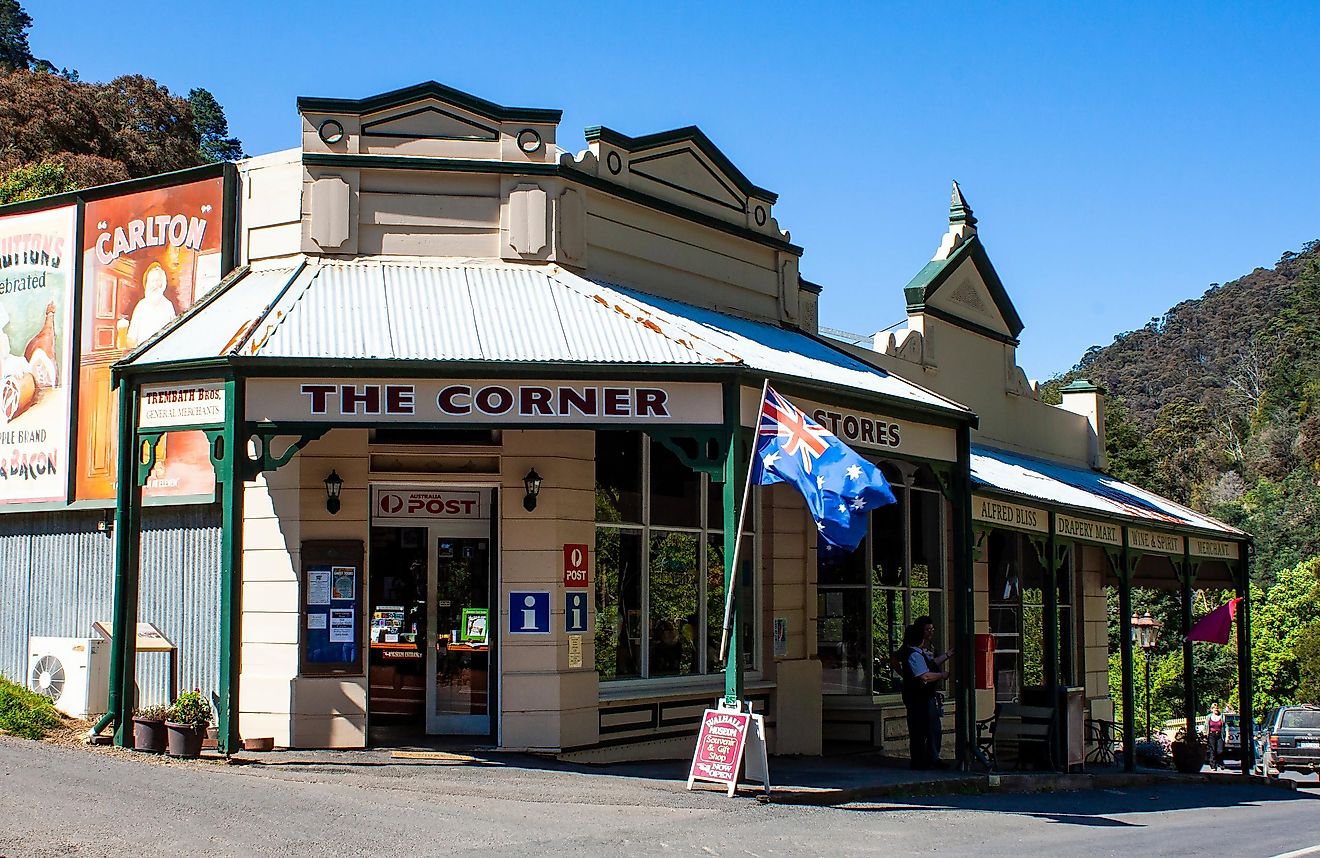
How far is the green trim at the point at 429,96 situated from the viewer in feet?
47.5

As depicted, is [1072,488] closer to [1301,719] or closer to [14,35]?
[1301,719]

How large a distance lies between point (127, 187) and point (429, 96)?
3616 millimetres

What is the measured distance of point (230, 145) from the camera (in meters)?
60.3

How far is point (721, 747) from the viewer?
1203 centimetres

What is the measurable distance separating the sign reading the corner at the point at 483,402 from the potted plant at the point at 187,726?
253 centimetres

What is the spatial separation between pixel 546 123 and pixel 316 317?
11.6 feet

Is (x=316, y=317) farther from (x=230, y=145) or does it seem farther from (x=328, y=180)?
(x=230, y=145)

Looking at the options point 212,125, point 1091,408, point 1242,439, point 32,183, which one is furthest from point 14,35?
point 1242,439

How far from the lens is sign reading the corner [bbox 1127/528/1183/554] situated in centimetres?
2136

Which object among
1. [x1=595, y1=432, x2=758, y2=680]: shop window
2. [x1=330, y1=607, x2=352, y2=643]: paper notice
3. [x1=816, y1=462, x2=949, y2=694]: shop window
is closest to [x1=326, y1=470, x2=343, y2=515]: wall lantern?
[x1=330, y1=607, x2=352, y2=643]: paper notice

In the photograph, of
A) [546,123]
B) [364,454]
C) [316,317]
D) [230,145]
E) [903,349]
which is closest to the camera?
[316,317]

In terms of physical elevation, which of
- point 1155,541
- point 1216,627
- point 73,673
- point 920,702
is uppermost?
point 1155,541

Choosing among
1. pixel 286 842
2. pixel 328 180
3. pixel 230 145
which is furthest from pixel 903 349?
pixel 230 145

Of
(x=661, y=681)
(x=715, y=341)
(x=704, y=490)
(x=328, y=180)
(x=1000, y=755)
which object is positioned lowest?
(x=1000, y=755)
